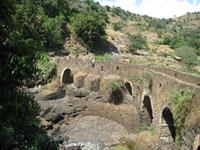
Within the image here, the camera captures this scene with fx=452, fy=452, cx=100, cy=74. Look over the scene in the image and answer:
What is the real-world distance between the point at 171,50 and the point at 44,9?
82.3 ft

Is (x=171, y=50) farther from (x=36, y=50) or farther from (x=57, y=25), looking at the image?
(x=36, y=50)

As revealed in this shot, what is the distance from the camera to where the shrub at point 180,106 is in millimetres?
23750

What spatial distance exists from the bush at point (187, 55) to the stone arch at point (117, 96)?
29.4 meters

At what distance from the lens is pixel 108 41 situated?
72.4m

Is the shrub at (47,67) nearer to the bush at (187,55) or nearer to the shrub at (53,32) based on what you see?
the shrub at (53,32)

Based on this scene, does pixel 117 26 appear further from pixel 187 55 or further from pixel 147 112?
pixel 147 112

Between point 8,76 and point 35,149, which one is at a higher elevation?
point 8,76

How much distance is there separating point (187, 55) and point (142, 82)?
3850cm

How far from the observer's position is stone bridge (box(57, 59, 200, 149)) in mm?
28344

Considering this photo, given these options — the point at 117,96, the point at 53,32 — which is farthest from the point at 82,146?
the point at 53,32

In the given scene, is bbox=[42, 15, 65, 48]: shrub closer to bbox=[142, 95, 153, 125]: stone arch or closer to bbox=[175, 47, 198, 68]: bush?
bbox=[175, 47, 198, 68]: bush

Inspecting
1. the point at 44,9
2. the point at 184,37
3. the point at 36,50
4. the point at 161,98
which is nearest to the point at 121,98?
the point at 161,98

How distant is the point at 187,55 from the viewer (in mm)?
71438

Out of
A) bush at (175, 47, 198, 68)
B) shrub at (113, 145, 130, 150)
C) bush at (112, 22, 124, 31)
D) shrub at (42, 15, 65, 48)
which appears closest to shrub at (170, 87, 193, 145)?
shrub at (113, 145, 130, 150)
